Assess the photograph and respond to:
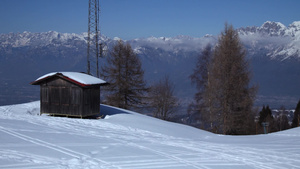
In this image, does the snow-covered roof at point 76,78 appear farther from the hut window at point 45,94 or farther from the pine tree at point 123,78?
the pine tree at point 123,78

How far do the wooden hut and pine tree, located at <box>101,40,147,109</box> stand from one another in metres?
8.96

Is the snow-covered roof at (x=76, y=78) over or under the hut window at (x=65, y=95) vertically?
over

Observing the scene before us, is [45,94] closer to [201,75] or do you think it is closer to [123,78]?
[123,78]

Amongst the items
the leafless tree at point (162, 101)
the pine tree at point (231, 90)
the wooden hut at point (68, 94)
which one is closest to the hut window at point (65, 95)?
the wooden hut at point (68, 94)

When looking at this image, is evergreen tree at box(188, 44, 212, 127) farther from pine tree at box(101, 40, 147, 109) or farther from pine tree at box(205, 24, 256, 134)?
pine tree at box(101, 40, 147, 109)

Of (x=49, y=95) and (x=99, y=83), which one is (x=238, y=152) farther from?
(x=49, y=95)

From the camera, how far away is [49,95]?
20312mm

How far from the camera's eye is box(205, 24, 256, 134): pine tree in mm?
21859

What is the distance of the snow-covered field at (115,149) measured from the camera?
9.70 m

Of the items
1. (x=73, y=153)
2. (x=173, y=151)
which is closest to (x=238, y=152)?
(x=173, y=151)

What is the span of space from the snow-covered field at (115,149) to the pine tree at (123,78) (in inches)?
463

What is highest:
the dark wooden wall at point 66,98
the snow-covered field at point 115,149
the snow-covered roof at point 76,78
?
the snow-covered roof at point 76,78

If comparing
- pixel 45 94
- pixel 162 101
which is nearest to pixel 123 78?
pixel 162 101

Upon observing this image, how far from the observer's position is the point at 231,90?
22.1m
